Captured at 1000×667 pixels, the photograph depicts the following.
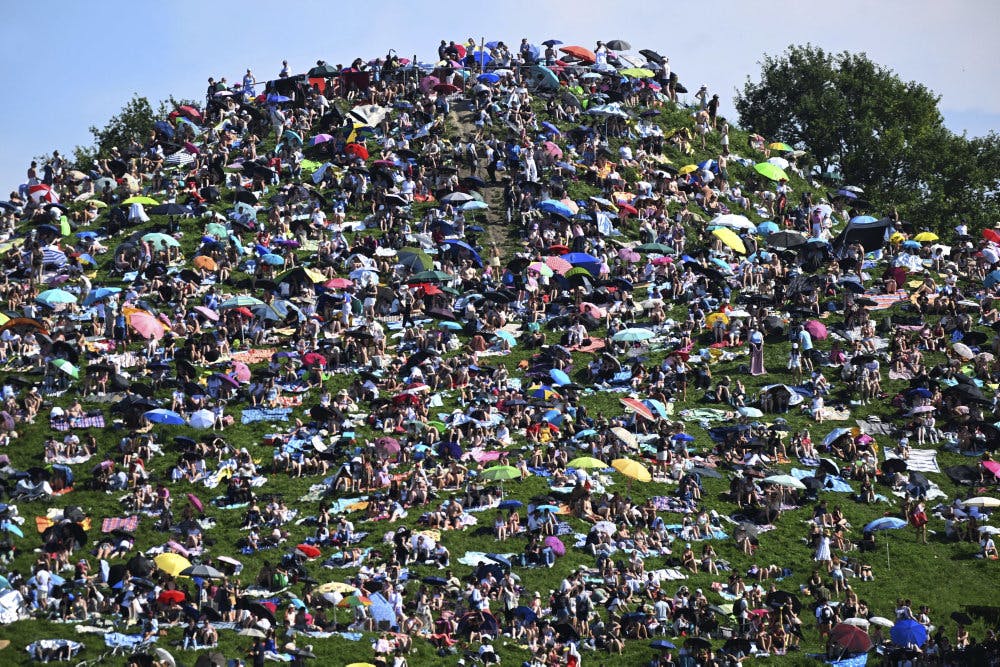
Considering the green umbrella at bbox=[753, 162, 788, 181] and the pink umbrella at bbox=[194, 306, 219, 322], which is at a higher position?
the green umbrella at bbox=[753, 162, 788, 181]

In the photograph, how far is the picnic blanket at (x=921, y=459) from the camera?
163ft

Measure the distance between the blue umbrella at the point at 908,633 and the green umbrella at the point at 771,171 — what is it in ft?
119

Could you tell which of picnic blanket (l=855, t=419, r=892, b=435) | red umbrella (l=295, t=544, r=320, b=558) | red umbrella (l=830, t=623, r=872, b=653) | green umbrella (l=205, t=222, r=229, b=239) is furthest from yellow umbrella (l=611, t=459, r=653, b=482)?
green umbrella (l=205, t=222, r=229, b=239)

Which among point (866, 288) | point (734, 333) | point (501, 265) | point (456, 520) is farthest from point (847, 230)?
point (456, 520)

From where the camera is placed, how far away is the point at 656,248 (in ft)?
215

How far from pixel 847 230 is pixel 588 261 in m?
11.4

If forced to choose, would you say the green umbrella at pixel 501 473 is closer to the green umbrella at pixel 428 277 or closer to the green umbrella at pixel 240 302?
the green umbrella at pixel 240 302

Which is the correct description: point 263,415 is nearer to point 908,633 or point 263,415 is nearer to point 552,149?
point 908,633

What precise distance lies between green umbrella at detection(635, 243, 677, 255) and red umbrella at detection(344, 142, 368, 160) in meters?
14.5

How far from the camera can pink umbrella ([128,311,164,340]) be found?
54906 millimetres

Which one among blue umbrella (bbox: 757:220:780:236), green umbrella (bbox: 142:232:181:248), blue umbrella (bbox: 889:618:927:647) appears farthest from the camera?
blue umbrella (bbox: 757:220:780:236)

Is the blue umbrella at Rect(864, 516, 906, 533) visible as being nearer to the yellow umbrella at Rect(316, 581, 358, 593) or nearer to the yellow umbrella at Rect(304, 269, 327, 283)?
the yellow umbrella at Rect(316, 581, 358, 593)

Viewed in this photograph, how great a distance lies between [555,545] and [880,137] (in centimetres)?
5874

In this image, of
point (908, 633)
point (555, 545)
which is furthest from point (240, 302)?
point (908, 633)
